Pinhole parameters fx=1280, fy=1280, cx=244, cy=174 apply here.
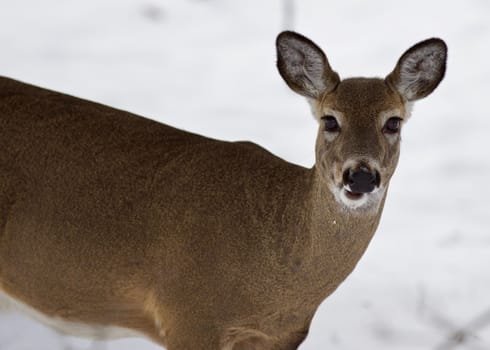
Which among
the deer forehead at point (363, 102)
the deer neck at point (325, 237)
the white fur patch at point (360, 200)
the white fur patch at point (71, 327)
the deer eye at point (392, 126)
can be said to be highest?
the deer forehead at point (363, 102)

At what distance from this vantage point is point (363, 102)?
5273mm

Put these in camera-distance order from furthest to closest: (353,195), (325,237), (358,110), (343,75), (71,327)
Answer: (343,75)
(71,327)
(325,237)
(358,110)
(353,195)

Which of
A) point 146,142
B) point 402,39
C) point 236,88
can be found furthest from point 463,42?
point 146,142

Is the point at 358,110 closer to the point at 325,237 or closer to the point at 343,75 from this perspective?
the point at 325,237

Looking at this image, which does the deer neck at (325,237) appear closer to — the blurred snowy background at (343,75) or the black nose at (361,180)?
the black nose at (361,180)

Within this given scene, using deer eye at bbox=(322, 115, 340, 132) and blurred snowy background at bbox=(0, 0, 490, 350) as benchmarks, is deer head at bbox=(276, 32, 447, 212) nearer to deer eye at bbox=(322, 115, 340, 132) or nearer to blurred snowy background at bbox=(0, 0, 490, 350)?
deer eye at bbox=(322, 115, 340, 132)

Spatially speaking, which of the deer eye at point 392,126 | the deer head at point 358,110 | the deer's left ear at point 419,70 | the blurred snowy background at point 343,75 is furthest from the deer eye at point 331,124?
the blurred snowy background at point 343,75

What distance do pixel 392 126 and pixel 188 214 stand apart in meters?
0.98

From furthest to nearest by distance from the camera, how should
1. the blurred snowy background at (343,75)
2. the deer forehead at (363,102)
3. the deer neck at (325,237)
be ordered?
the blurred snowy background at (343,75) < the deer neck at (325,237) < the deer forehead at (363,102)

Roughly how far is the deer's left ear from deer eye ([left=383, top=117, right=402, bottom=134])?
25 centimetres

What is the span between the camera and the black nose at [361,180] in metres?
4.99

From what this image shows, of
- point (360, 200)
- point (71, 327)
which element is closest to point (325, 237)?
point (360, 200)

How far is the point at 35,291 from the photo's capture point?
589 cm

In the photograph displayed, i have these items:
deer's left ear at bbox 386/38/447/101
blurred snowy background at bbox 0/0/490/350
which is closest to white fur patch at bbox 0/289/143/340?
blurred snowy background at bbox 0/0/490/350
